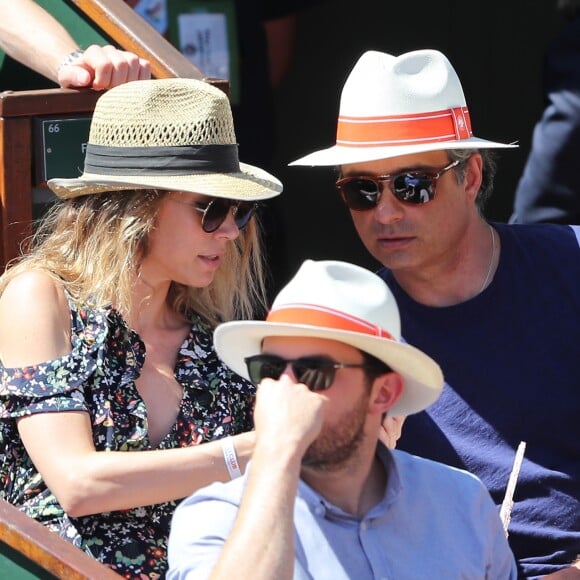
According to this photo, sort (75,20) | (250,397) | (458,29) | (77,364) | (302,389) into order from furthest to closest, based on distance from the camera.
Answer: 1. (458,29)
2. (75,20)
3. (250,397)
4. (77,364)
5. (302,389)

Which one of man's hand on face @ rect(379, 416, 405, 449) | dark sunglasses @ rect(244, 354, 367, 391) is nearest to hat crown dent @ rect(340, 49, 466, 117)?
man's hand on face @ rect(379, 416, 405, 449)

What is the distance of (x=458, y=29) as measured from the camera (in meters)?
5.89

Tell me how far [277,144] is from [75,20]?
2435 mm

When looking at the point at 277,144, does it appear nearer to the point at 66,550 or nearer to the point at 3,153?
the point at 3,153

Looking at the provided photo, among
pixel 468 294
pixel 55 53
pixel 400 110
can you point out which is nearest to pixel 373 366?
pixel 468 294

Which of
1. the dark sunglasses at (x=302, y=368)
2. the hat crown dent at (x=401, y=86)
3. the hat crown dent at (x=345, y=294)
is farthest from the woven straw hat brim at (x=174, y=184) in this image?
the dark sunglasses at (x=302, y=368)

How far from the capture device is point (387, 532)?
2221 mm

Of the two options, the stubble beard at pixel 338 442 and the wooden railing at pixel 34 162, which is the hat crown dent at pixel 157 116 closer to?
the wooden railing at pixel 34 162

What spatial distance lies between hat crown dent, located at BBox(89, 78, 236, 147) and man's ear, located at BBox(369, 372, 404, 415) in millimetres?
899

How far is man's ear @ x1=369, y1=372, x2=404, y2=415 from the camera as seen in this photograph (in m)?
2.24

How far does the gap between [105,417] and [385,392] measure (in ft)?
2.41

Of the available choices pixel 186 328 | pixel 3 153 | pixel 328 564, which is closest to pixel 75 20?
pixel 3 153

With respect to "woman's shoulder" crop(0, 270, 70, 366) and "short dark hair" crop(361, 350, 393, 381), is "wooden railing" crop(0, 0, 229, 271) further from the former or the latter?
"short dark hair" crop(361, 350, 393, 381)

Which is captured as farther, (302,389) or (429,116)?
(429,116)
